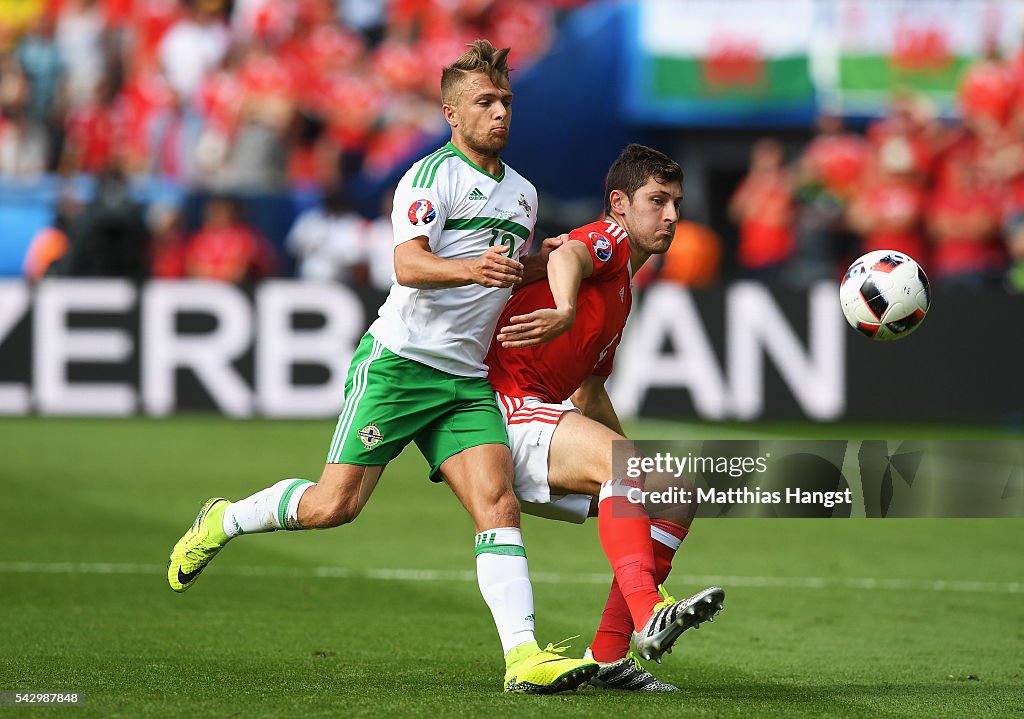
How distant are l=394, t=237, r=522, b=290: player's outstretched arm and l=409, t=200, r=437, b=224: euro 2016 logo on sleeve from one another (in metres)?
0.06

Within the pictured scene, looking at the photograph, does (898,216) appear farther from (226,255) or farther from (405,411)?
(405,411)

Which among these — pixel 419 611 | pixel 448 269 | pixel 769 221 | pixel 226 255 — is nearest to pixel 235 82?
pixel 226 255

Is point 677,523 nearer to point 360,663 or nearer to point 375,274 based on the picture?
point 360,663

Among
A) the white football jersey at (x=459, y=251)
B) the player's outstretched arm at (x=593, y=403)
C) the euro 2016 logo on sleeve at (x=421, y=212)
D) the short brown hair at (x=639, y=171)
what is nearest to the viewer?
the euro 2016 logo on sleeve at (x=421, y=212)

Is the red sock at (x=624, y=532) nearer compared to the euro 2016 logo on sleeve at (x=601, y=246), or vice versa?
the red sock at (x=624, y=532)

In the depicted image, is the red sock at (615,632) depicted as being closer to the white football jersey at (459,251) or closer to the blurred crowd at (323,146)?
the white football jersey at (459,251)

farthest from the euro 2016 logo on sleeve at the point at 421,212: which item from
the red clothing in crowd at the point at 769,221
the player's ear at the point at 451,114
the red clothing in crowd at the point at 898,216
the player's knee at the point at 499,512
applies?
the red clothing in crowd at the point at 769,221

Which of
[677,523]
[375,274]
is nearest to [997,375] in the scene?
[375,274]

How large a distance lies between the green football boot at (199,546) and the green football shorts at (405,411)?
0.63 m

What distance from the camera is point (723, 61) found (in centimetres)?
1911

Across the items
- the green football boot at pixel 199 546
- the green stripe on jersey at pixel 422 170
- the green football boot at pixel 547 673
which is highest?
the green stripe on jersey at pixel 422 170

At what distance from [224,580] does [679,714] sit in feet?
11.7

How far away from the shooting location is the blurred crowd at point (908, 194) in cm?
1642

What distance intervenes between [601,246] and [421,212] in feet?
2.18
